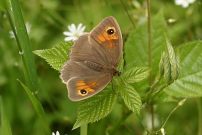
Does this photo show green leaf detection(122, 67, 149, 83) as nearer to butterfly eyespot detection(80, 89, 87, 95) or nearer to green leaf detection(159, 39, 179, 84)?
→ green leaf detection(159, 39, 179, 84)

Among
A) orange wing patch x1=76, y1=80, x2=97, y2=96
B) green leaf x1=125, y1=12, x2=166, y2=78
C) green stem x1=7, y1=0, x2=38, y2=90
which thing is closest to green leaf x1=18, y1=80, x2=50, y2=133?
green stem x1=7, y1=0, x2=38, y2=90

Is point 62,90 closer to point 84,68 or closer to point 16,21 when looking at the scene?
point 16,21

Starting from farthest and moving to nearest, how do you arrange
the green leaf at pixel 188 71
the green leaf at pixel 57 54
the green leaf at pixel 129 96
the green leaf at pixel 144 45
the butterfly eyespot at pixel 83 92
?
the green leaf at pixel 144 45 → the green leaf at pixel 188 71 → the green leaf at pixel 57 54 → the green leaf at pixel 129 96 → the butterfly eyespot at pixel 83 92

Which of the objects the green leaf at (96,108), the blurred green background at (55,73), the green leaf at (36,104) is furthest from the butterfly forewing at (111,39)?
the blurred green background at (55,73)

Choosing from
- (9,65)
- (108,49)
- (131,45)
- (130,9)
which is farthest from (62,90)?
(108,49)

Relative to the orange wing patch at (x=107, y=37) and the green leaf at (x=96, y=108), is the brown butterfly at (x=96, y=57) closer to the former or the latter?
the orange wing patch at (x=107, y=37)

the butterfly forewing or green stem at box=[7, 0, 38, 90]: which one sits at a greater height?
green stem at box=[7, 0, 38, 90]
